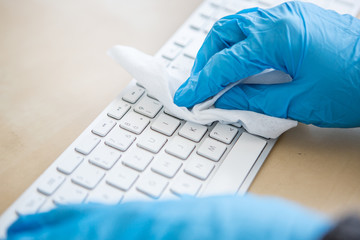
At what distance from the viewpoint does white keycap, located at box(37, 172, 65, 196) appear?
669 millimetres

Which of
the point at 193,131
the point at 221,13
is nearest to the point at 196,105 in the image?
the point at 193,131

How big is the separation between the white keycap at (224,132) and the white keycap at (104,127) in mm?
195

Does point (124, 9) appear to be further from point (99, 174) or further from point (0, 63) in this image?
point (99, 174)

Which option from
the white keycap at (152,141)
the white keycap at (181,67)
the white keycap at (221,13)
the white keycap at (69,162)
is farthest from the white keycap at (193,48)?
the white keycap at (69,162)

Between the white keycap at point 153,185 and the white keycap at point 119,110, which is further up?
the white keycap at point 119,110

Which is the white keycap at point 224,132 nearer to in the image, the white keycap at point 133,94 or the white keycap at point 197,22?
the white keycap at point 133,94

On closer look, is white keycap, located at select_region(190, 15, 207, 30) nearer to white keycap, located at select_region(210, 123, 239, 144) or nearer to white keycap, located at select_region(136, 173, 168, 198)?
white keycap, located at select_region(210, 123, 239, 144)

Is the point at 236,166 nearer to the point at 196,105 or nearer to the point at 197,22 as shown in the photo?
the point at 196,105

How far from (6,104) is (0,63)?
0.14m

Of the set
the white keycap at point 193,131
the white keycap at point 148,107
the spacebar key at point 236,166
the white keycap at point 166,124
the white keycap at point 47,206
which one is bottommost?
the spacebar key at point 236,166

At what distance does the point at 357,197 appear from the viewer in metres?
0.67

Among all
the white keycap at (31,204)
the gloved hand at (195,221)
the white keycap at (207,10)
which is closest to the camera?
the gloved hand at (195,221)

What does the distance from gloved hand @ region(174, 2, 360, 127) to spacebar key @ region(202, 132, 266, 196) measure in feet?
0.22

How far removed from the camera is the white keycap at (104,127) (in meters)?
0.75
